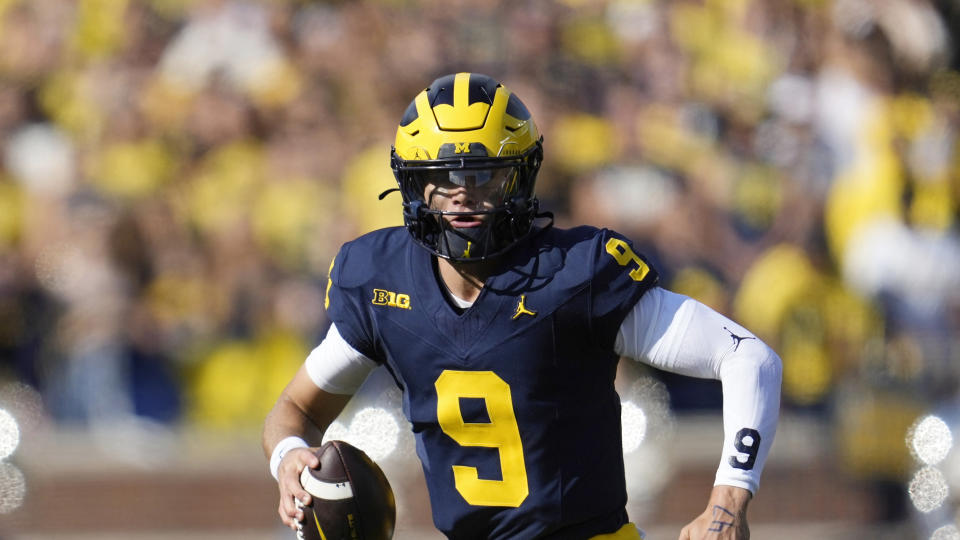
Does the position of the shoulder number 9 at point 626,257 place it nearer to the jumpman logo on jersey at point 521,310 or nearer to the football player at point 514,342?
the football player at point 514,342

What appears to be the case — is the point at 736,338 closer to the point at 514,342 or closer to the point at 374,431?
the point at 514,342

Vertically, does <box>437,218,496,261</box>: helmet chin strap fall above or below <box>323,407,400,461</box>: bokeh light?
above

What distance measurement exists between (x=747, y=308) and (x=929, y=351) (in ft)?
3.49

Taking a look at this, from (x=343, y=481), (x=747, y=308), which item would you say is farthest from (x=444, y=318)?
(x=747, y=308)

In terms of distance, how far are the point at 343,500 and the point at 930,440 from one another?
5185 millimetres

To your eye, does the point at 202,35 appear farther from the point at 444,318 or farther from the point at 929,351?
the point at 444,318

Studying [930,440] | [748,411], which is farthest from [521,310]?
[930,440]

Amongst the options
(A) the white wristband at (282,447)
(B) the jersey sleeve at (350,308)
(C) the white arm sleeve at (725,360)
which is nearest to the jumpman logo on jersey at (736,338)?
(C) the white arm sleeve at (725,360)

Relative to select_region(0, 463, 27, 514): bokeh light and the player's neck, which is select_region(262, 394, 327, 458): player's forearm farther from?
select_region(0, 463, 27, 514): bokeh light

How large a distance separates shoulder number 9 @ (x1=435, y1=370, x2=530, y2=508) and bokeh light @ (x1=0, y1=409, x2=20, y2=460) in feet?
18.0

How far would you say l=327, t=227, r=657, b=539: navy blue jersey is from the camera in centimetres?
332

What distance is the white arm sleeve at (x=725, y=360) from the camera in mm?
3244

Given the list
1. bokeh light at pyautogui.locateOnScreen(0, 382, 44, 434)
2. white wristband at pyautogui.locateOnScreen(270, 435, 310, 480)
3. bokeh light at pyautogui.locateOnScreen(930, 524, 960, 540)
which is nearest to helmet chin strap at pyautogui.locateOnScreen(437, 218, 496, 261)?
white wristband at pyautogui.locateOnScreen(270, 435, 310, 480)

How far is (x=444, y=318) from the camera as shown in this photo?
133 inches
